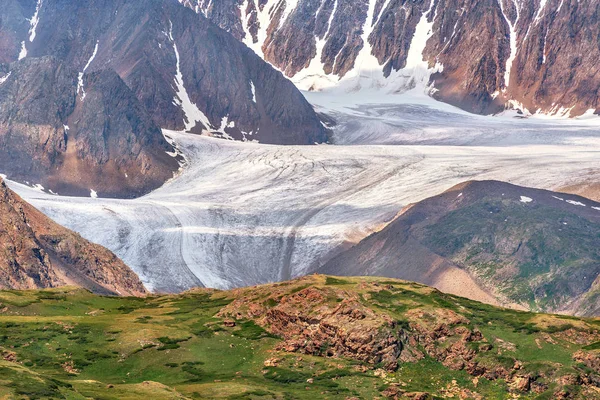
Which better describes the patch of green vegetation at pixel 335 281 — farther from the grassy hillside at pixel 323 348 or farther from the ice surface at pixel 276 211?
the ice surface at pixel 276 211

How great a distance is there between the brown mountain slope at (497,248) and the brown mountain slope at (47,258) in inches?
1376

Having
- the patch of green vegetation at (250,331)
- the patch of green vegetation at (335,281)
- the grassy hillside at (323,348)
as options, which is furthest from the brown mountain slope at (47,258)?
the patch of green vegetation at (250,331)

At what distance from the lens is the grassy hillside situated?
199 ft

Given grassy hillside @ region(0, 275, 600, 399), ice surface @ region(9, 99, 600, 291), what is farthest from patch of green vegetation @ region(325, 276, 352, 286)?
ice surface @ region(9, 99, 600, 291)

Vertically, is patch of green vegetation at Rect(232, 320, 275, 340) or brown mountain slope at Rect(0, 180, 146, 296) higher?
patch of green vegetation at Rect(232, 320, 275, 340)

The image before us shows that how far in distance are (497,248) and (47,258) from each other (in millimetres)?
62808

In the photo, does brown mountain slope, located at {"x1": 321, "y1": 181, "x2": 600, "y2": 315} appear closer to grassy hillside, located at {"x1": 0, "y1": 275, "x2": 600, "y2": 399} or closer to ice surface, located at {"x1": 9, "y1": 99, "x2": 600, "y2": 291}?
ice surface, located at {"x1": 9, "y1": 99, "x2": 600, "y2": 291}

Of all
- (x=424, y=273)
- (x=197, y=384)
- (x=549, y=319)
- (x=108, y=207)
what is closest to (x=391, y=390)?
(x=197, y=384)

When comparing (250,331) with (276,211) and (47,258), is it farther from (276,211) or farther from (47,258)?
(276,211)

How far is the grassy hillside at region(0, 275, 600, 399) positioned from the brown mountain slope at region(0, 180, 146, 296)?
121 ft

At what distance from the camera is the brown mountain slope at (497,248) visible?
11731 centimetres

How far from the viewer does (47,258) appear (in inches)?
4719

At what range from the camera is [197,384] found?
5988 centimetres

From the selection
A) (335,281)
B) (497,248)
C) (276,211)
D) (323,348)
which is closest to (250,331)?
(323,348)
